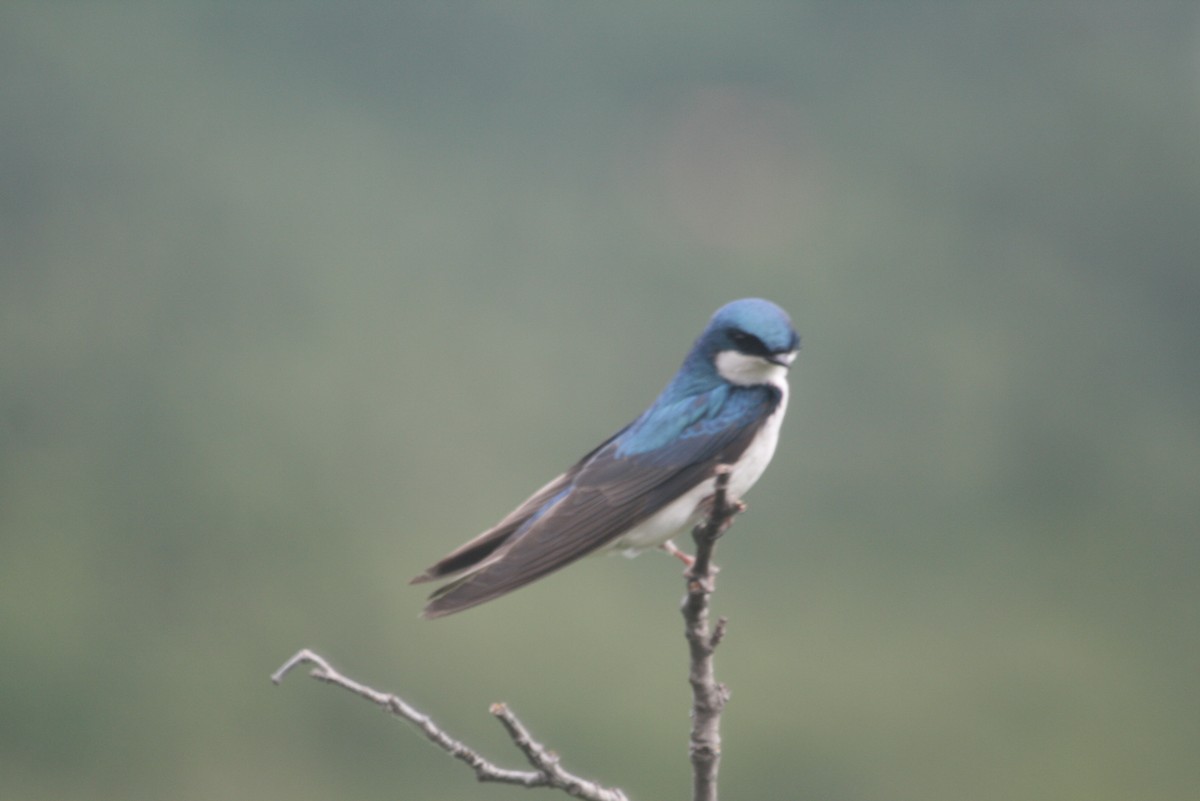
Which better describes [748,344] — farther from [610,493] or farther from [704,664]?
[704,664]

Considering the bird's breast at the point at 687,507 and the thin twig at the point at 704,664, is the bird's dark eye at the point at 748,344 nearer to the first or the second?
the bird's breast at the point at 687,507

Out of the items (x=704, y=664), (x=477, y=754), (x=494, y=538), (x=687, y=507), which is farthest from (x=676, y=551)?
(x=477, y=754)

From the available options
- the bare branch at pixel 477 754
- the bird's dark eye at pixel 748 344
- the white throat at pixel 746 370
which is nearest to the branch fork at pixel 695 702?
the bare branch at pixel 477 754

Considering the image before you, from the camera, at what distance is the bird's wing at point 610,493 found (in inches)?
91.7

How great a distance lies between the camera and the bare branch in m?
1.87

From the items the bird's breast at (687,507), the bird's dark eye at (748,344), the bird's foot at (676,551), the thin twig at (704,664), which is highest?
the bird's dark eye at (748,344)

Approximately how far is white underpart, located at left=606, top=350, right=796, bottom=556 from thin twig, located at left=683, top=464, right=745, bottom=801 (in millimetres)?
439

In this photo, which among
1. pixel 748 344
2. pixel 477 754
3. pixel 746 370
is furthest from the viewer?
pixel 746 370

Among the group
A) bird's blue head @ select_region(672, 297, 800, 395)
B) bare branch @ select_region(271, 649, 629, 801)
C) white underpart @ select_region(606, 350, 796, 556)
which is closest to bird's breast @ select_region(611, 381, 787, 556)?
white underpart @ select_region(606, 350, 796, 556)

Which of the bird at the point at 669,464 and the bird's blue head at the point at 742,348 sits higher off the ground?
the bird's blue head at the point at 742,348

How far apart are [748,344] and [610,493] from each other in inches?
13.3

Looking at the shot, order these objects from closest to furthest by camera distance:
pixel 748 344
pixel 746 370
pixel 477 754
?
1. pixel 477 754
2. pixel 748 344
3. pixel 746 370

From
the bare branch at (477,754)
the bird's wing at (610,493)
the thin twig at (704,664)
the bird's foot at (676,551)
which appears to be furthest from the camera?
the bird's foot at (676,551)

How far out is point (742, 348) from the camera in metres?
2.49
